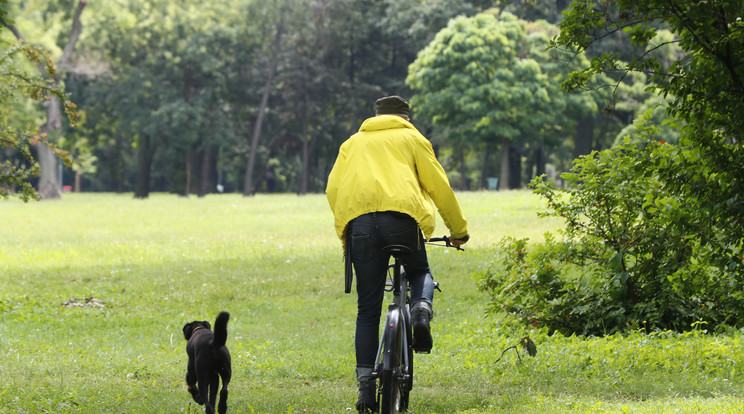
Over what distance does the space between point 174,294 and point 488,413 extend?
957 cm

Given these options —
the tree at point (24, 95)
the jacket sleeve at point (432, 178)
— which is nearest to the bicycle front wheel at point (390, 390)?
the jacket sleeve at point (432, 178)

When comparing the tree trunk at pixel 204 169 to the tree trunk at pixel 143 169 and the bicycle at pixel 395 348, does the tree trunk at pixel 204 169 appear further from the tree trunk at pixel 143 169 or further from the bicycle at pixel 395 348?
the bicycle at pixel 395 348

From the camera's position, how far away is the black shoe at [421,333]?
548cm

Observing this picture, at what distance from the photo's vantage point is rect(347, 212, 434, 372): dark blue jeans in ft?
17.2

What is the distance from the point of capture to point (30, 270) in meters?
17.3

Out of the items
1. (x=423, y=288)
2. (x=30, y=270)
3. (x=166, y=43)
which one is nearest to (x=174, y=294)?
(x=30, y=270)

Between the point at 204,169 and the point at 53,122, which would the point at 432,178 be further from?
the point at 204,169

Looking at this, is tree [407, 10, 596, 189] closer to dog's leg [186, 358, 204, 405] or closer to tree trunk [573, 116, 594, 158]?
tree trunk [573, 116, 594, 158]

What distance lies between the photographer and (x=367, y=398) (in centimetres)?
537

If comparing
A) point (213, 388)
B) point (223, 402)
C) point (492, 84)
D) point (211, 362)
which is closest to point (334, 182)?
point (211, 362)

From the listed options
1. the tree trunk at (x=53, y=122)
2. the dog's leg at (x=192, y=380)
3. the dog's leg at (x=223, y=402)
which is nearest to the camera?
the dog's leg at (x=223, y=402)

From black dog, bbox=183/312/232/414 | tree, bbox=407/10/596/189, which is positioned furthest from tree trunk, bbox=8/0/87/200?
black dog, bbox=183/312/232/414

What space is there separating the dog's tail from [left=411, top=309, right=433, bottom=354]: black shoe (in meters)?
1.16

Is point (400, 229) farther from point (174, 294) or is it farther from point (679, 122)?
point (174, 294)
